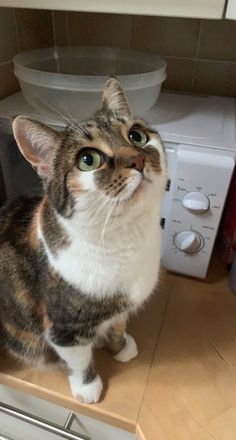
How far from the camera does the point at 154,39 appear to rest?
974 mm

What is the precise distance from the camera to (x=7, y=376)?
677 mm

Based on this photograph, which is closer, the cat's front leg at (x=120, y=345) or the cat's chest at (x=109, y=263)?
the cat's chest at (x=109, y=263)

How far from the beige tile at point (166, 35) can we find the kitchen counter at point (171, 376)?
0.68 metres

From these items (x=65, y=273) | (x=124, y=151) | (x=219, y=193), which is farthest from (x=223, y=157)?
(x=65, y=273)

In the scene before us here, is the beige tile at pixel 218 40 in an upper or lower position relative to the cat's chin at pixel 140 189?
upper

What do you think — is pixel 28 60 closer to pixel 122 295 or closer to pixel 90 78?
pixel 90 78

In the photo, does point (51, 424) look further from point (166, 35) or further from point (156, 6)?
point (166, 35)

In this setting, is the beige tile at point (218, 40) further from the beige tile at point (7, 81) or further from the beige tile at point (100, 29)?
the beige tile at point (7, 81)

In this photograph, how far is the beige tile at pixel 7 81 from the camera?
872mm

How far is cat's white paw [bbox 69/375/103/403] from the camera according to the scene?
622 mm

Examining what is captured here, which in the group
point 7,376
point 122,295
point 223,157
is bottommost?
point 7,376

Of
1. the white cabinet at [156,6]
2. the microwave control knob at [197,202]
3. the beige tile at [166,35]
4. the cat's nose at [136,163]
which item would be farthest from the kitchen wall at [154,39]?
the cat's nose at [136,163]

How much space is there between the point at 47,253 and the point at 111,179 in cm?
21

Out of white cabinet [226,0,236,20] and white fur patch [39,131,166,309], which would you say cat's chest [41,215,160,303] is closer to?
white fur patch [39,131,166,309]
